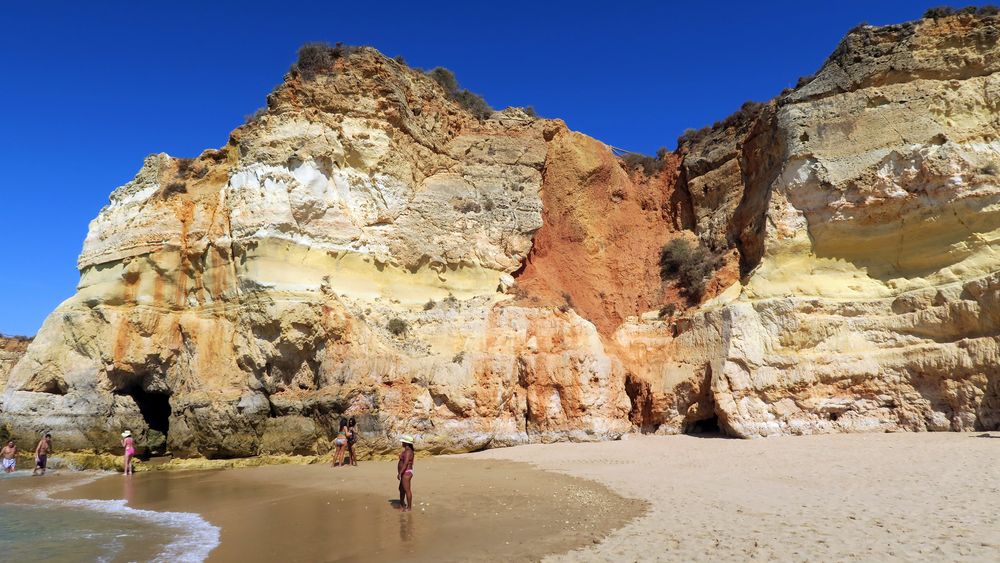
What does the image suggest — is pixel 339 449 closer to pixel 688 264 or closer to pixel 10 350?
pixel 688 264

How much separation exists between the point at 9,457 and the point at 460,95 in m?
17.6

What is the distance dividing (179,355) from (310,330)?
4.56 metres

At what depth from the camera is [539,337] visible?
16297 millimetres

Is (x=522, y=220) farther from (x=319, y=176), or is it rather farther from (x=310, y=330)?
(x=310, y=330)

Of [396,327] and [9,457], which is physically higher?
[396,327]

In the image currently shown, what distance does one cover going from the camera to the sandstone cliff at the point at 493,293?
46.7 ft

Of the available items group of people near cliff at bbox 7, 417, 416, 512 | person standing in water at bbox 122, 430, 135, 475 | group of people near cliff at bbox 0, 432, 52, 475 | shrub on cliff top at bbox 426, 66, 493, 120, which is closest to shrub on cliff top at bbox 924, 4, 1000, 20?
shrub on cliff top at bbox 426, 66, 493, 120

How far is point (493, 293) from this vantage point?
18.3 m

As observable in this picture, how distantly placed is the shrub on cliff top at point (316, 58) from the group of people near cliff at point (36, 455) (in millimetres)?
11839

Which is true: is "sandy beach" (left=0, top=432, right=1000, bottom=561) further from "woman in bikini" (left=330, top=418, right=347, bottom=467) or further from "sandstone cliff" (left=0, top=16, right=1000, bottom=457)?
"sandstone cliff" (left=0, top=16, right=1000, bottom=457)

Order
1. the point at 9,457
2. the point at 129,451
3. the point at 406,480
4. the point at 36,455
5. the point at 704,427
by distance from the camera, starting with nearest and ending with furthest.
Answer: the point at 406,480 → the point at 129,451 → the point at 36,455 → the point at 9,457 → the point at 704,427

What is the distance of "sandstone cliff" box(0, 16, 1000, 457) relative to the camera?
14.2m

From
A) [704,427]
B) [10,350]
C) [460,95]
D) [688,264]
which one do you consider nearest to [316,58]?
[460,95]

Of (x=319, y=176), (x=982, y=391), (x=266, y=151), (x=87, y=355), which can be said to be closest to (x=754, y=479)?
(x=982, y=391)
